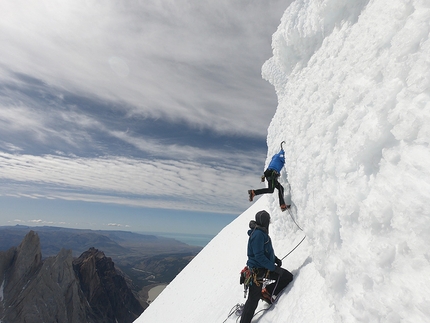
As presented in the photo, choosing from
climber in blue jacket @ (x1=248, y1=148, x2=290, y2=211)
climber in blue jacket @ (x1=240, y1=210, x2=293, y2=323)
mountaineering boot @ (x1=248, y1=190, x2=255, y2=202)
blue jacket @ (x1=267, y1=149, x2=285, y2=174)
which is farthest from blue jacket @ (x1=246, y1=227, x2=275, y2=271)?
blue jacket @ (x1=267, y1=149, x2=285, y2=174)

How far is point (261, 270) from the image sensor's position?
18.9 feet

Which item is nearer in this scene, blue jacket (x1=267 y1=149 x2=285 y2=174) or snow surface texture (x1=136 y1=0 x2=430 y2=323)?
snow surface texture (x1=136 y1=0 x2=430 y2=323)

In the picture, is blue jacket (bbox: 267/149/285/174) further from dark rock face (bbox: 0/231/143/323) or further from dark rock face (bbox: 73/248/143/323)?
dark rock face (bbox: 73/248/143/323)

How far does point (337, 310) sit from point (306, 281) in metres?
1.82

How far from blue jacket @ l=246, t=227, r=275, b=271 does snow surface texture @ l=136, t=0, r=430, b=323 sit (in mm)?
790

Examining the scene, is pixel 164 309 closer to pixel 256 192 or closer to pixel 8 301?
pixel 256 192

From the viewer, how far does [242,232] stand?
642 inches

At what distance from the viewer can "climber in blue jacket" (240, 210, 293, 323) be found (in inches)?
220

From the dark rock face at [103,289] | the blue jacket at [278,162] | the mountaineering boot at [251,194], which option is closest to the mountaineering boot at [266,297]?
the mountaineering boot at [251,194]

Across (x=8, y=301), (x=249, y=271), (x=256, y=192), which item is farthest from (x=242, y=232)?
(x=8, y=301)

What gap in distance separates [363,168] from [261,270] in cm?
329

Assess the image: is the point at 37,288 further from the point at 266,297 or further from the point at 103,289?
the point at 266,297

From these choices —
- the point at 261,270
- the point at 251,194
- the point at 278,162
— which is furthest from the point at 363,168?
the point at 251,194

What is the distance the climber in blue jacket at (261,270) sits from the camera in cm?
559
